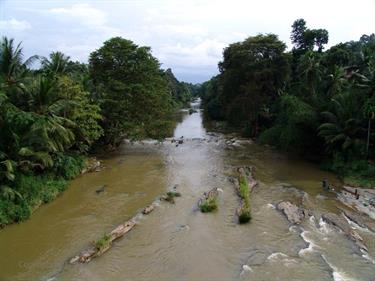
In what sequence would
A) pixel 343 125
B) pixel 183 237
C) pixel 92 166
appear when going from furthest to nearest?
pixel 92 166
pixel 343 125
pixel 183 237

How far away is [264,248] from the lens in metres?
14.4

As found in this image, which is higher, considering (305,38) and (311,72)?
(305,38)

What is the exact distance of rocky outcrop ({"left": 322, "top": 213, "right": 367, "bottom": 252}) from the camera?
1459 centimetres

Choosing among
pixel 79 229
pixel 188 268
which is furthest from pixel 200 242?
pixel 79 229

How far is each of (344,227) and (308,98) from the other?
18313 mm

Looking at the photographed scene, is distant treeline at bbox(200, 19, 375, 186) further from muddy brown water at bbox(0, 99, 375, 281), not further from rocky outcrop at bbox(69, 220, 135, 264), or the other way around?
rocky outcrop at bbox(69, 220, 135, 264)

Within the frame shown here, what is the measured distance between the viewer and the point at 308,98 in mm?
32375

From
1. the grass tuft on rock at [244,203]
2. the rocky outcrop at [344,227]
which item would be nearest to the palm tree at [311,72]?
the grass tuft on rock at [244,203]

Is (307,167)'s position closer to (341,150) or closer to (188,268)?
(341,150)

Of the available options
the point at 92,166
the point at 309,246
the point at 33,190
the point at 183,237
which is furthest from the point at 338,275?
the point at 92,166

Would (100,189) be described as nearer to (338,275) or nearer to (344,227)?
(344,227)

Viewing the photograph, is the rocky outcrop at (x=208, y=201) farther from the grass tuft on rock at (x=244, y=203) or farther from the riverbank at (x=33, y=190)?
the riverbank at (x=33, y=190)

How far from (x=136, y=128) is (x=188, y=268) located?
65.7 feet

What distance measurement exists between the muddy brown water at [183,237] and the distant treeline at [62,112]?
1.56 m
